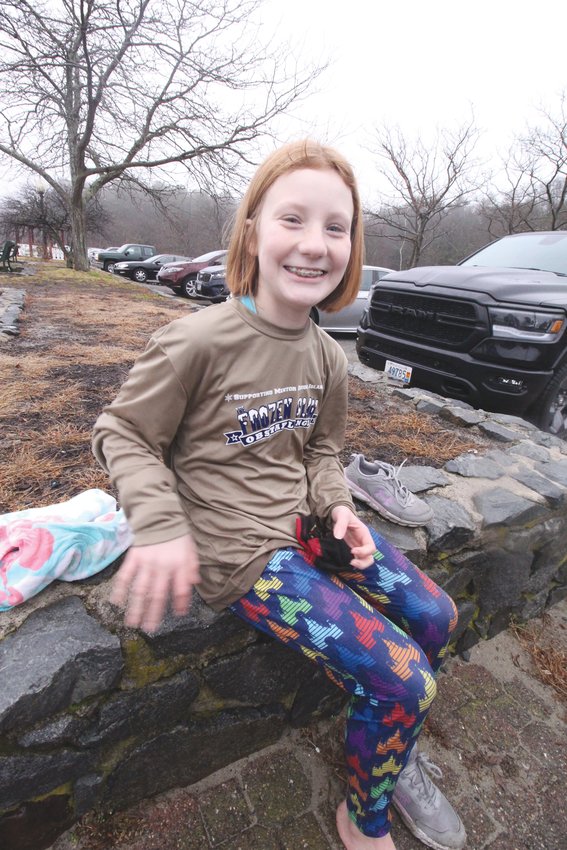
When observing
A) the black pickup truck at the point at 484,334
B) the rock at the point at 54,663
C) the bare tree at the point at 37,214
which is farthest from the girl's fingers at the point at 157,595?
the bare tree at the point at 37,214

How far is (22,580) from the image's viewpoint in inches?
48.3

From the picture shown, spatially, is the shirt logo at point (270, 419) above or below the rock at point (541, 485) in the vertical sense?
above

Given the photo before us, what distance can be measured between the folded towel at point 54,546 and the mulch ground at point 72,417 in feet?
1.48

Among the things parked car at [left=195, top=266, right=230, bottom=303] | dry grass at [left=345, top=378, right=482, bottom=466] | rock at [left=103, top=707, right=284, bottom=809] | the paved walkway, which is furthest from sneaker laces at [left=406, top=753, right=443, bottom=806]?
parked car at [left=195, top=266, right=230, bottom=303]

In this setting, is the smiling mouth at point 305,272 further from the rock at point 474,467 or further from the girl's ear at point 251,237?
the rock at point 474,467

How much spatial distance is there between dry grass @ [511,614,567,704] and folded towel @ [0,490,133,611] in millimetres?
2061

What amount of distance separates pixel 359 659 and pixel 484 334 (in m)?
3.02

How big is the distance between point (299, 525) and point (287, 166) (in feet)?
3.35

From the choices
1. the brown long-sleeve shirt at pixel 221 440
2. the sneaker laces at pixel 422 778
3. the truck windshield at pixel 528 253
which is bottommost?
the sneaker laces at pixel 422 778

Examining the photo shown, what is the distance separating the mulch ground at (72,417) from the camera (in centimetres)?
205

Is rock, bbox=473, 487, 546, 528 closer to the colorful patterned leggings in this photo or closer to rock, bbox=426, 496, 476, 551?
rock, bbox=426, 496, 476, 551

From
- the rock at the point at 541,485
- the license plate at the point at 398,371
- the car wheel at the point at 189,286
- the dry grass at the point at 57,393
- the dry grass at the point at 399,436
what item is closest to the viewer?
the dry grass at the point at 57,393

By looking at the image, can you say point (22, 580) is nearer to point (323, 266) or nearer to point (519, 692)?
point (323, 266)

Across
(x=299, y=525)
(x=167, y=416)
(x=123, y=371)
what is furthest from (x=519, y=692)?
(x=123, y=371)
